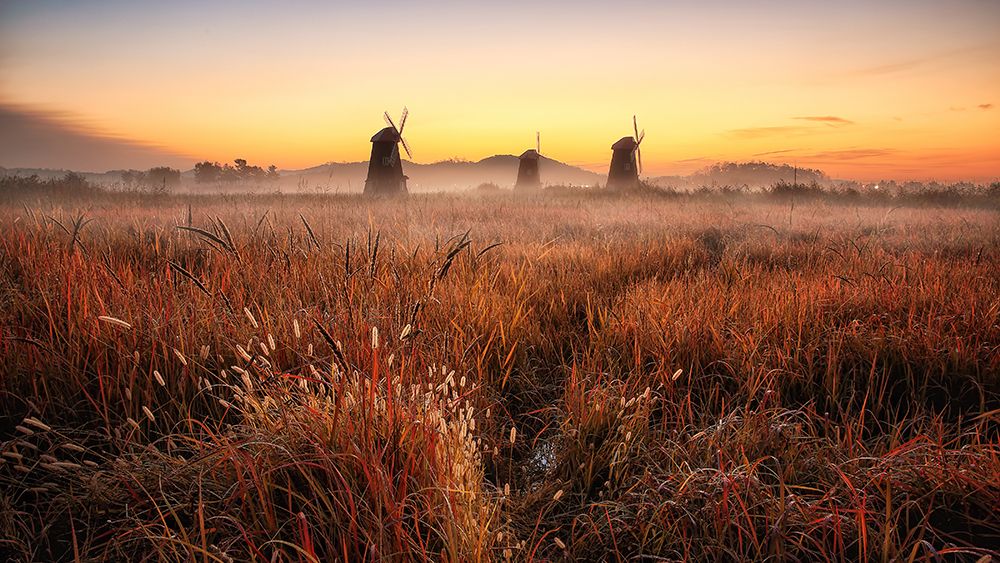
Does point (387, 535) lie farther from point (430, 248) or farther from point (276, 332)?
point (430, 248)

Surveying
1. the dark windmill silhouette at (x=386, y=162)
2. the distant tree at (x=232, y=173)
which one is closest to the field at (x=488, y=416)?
the dark windmill silhouette at (x=386, y=162)

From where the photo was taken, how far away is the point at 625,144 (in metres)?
32.4

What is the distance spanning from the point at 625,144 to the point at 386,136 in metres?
15.7

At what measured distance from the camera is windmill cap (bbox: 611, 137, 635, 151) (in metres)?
32.3

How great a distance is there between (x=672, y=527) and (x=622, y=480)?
0.41 m

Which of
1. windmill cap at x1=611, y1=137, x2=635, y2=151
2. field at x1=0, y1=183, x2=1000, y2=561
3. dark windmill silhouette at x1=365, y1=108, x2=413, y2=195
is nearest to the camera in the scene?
field at x1=0, y1=183, x2=1000, y2=561

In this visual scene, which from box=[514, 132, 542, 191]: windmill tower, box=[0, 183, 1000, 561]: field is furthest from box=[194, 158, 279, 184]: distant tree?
box=[0, 183, 1000, 561]: field

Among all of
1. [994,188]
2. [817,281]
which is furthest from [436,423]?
[994,188]

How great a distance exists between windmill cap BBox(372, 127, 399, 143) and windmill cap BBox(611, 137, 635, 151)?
14.6 meters

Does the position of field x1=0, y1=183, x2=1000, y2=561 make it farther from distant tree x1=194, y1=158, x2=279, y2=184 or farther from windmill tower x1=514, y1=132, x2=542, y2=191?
distant tree x1=194, y1=158, x2=279, y2=184

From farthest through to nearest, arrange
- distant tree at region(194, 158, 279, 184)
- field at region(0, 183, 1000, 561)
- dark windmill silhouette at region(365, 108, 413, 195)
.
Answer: distant tree at region(194, 158, 279, 184)
dark windmill silhouette at region(365, 108, 413, 195)
field at region(0, 183, 1000, 561)

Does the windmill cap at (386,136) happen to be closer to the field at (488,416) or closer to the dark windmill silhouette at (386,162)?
the dark windmill silhouette at (386,162)

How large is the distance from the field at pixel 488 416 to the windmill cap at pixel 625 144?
29498 millimetres

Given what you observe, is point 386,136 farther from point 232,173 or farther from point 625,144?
point 232,173
